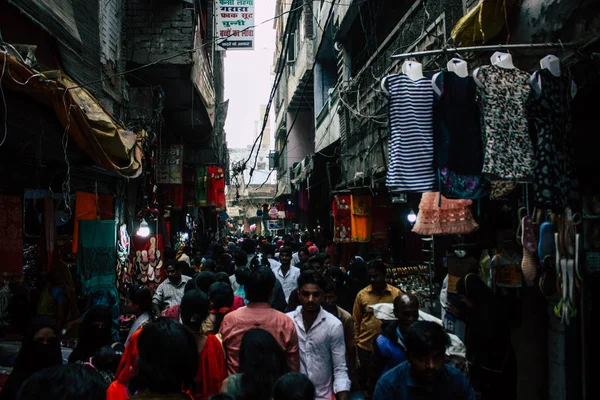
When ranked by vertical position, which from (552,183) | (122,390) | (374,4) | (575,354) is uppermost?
(374,4)

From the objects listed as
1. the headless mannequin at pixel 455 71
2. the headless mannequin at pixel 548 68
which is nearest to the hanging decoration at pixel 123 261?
the headless mannequin at pixel 455 71

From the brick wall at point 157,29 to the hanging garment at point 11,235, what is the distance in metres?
5.12

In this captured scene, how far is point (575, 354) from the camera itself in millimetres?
5043

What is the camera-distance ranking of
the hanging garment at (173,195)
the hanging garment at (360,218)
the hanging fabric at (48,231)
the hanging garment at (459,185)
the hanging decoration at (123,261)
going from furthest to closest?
the hanging garment at (173,195) < the hanging garment at (360,218) < the hanging decoration at (123,261) < the hanging fabric at (48,231) < the hanging garment at (459,185)

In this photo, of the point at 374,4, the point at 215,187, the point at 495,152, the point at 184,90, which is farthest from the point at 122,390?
the point at 215,187

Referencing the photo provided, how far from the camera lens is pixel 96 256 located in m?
7.50

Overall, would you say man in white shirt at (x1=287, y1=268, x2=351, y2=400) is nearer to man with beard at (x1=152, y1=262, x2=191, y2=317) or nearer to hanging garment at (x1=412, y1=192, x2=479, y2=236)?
hanging garment at (x1=412, y1=192, x2=479, y2=236)

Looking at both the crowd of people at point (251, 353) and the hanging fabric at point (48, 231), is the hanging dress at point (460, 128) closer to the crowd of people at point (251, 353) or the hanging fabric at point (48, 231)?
A: the crowd of people at point (251, 353)

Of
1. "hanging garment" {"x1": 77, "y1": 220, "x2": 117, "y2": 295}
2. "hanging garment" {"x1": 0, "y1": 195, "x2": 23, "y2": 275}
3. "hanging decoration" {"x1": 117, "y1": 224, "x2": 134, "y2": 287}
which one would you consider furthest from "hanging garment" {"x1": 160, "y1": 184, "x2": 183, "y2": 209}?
"hanging garment" {"x1": 0, "y1": 195, "x2": 23, "y2": 275}

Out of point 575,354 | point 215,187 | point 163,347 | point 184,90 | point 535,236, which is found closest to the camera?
point 163,347

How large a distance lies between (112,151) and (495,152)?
513 centimetres

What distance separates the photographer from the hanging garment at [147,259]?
389 inches

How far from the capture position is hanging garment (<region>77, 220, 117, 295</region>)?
7309 millimetres

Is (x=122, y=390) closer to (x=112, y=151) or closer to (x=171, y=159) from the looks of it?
(x=112, y=151)
